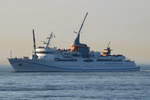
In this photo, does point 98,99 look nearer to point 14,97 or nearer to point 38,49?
point 14,97

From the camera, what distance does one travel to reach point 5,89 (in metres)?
95.1

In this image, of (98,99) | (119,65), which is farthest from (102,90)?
(119,65)

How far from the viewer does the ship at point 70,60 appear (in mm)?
168875

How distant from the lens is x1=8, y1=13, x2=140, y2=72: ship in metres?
169

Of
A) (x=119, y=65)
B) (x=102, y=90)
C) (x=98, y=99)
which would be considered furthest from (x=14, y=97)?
(x=119, y=65)

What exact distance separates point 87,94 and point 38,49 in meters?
85.5

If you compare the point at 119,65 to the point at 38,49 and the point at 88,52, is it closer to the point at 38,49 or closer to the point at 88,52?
the point at 88,52

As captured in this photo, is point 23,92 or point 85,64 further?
point 85,64

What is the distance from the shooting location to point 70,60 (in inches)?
6781

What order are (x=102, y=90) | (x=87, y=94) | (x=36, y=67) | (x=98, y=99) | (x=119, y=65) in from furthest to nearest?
(x=119, y=65) → (x=36, y=67) → (x=102, y=90) → (x=87, y=94) → (x=98, y=99)

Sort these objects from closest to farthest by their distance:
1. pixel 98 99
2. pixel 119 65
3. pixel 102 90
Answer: pixel 98 99, pixel 102 90, pixel 119 65

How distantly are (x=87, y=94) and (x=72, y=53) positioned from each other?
89.0 m

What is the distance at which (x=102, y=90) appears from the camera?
92.5 m

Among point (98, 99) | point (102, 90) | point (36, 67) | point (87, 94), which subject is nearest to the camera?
point (98, 99)
